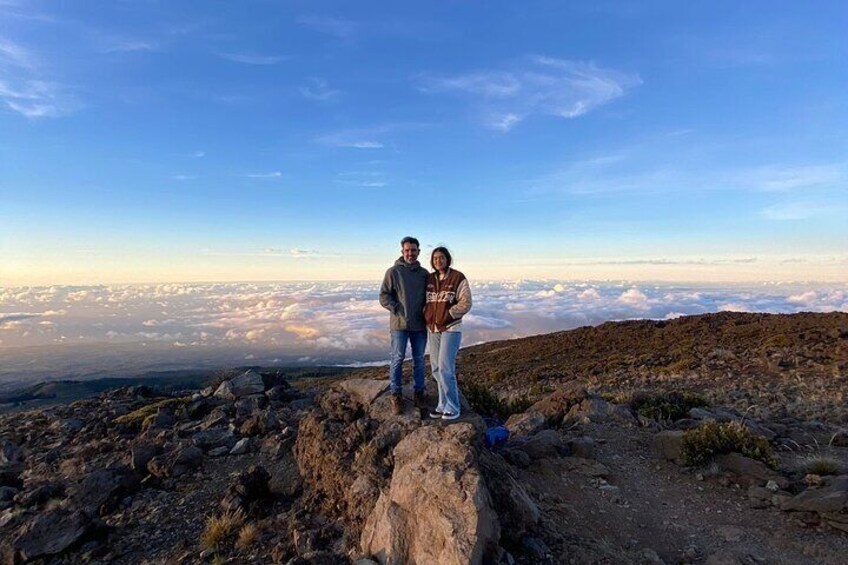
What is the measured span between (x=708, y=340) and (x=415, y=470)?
31.5 metres

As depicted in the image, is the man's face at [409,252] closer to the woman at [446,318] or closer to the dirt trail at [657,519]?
the woman at [446,318]

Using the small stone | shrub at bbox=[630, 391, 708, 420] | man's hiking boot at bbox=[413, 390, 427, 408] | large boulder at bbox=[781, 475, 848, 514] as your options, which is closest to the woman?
man's hiking boot at bbox=[413, 390, 427, 408]

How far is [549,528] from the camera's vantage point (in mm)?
6375

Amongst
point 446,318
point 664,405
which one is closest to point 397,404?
point 446,318

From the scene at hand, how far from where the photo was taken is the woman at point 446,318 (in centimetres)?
776

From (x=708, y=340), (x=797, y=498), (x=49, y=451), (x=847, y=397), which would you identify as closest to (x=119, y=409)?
(x=49, y=451)

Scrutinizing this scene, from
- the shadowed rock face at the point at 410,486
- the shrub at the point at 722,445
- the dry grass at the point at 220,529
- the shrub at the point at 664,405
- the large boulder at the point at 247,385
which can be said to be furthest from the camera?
the large boulder at the point at 247,385

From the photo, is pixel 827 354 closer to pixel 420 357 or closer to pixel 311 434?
pixel 420 357

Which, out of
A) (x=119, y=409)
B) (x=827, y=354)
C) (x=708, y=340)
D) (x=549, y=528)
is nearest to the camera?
(x=549, y=528)

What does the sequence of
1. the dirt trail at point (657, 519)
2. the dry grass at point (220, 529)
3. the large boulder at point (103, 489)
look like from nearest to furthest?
the dirt trail at point (657, 519) < the dry grass at point (220, 529) < the large boulder at point (103, 489)

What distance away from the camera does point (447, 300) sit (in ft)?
25.5

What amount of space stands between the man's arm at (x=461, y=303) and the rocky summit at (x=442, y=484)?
5.33 feet

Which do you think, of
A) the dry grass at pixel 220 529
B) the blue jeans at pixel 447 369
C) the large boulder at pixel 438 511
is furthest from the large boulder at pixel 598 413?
the dry grass at pixel 220 529

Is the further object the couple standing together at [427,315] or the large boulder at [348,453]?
the couple standing together at [427,315]
